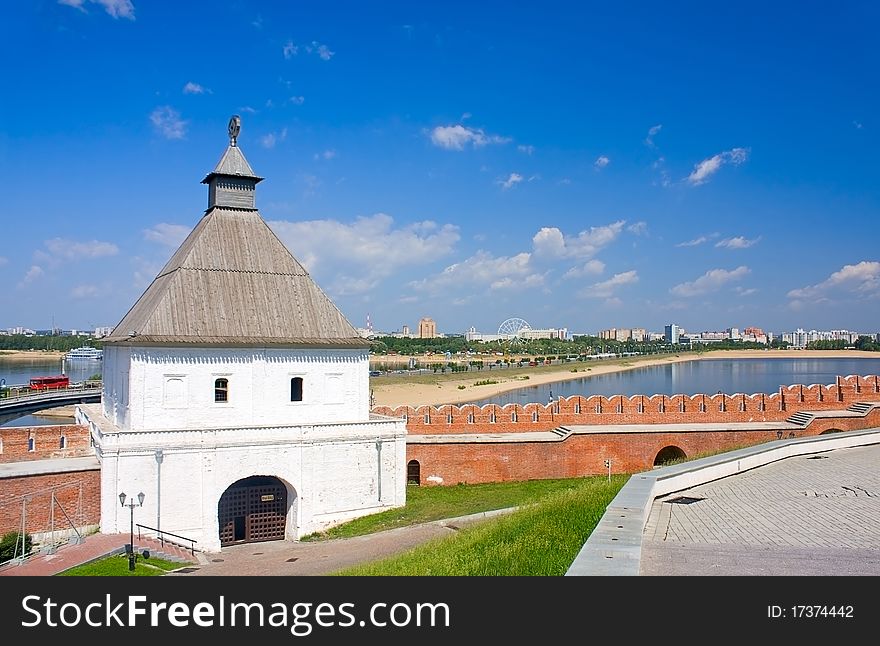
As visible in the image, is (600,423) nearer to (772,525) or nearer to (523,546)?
(772,525)

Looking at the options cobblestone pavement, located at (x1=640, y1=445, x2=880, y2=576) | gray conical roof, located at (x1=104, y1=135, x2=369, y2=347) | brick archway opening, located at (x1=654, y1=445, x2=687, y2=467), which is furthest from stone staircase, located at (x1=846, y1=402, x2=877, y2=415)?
gray conical roof, located at (x1=104, y1=135, x2=369, y2=347)

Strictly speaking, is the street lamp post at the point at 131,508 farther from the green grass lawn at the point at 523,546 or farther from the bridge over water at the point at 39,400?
the bridge over water at the point at 39,400

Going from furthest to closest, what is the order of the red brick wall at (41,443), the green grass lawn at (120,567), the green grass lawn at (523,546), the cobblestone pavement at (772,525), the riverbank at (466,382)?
the riverbank at (466,382)
the red brick wall at (41,443)
the green grass lawn at (120,567)
the green grass lawn at (523,546)
the cobblestone pavement at (772,525)

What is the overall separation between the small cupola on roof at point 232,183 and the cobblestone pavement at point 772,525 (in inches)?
516

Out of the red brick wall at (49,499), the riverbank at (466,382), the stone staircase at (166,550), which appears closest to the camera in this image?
the stone staircase at (166,550)

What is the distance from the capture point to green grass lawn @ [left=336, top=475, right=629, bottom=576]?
7332 millimetres

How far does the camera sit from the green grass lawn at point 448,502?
52.2ft

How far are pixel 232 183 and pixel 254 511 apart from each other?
8.25 meters

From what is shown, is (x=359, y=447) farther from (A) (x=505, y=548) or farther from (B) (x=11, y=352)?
(B) (x=11, y=352)

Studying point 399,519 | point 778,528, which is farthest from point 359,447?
point 778,528

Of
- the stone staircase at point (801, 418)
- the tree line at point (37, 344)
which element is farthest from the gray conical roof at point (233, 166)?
the tree line at point (37, 344)

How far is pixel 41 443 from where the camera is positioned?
56.6 feet

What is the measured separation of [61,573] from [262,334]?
668 centimetres

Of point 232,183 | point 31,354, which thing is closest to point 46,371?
point 31,354
